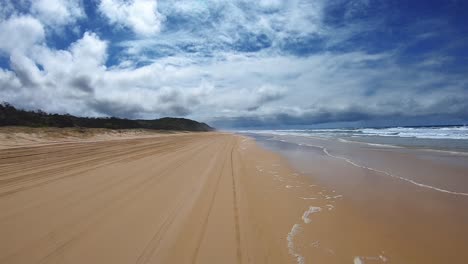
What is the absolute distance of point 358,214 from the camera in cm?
486

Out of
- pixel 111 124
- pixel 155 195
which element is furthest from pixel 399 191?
pixel 111 124

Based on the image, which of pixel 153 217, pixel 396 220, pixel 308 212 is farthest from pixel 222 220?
pixel 396 220

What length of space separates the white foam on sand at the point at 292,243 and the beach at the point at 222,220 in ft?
0.04

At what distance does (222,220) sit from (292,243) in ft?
4.14

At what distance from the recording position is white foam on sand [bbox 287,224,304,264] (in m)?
3.24

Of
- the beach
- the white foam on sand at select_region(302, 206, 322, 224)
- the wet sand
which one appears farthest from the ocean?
the white foam on sand at select_region(302, 206, 322, 224)

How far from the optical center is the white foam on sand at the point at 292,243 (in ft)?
10.6

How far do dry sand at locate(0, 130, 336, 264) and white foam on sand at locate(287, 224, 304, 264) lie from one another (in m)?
0.01

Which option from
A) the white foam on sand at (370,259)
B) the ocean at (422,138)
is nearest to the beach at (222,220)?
the white foam on sand at (370,259)

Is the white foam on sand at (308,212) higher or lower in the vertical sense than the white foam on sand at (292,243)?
higher

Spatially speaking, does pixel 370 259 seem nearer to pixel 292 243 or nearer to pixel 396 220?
pixel 292 243

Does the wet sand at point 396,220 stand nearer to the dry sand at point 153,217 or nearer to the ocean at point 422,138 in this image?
the dry sand at point 153,217

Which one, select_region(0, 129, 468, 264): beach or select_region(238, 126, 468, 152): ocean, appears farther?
select_region(238, 126, 468, 152): ocean

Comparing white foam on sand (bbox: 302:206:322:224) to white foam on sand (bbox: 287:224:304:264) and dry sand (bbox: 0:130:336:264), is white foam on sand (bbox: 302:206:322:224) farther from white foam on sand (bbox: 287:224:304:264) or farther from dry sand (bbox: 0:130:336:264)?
white foam on sand (bbox: 287:224:304:264)
